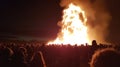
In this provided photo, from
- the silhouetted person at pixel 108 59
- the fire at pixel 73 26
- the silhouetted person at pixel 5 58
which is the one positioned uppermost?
the fire at pixel 73 26

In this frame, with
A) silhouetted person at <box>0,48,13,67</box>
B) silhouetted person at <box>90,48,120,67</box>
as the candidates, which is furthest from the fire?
silhouetted person at <box>90,48,120,67</box>

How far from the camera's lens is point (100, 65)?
3125 millimetres

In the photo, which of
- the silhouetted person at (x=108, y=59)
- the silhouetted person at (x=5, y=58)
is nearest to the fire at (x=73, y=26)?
the silhouetted person at (x=5, y=58)

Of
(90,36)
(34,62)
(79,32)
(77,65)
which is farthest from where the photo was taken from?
(90,36)

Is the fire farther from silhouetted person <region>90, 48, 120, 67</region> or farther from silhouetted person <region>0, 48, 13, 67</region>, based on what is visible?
silhouetted person <region>90, 48, 120, 67</region>

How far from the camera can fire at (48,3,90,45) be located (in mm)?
33188

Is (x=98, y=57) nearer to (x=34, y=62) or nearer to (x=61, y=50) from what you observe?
(x=34, y=62)

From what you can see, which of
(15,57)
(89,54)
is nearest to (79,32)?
(89,54)

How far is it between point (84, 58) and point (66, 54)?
191cm

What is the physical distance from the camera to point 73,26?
33.6 m

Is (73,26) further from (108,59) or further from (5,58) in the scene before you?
(108,59)

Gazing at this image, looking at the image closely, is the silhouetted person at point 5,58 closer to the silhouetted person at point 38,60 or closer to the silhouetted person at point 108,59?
the silhouetted person at point 38,60

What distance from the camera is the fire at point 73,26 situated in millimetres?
33188

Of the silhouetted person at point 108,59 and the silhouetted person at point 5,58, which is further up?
the silhouetted person at point 5,58
